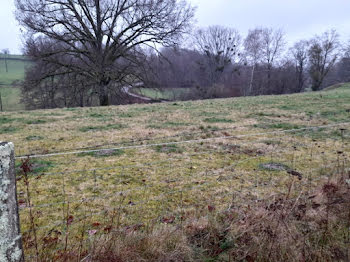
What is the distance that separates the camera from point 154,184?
359 centimetres

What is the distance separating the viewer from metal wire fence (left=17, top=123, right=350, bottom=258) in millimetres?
2569

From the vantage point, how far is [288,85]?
44.0 meters

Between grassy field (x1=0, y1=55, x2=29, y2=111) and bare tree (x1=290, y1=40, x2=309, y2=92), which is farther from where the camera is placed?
bare tree (x1=290, y1=40, x2=309, y2=92)

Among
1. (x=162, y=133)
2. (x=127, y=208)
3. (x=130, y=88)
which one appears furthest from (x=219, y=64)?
(x=127, y=208)

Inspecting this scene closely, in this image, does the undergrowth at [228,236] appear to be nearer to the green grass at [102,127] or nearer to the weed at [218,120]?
the green grass at [102,127]

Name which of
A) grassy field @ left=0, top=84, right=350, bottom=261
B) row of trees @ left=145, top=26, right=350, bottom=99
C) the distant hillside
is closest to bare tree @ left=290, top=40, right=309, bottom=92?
row of trees @ left=145, top=26, right=350, bottom=99

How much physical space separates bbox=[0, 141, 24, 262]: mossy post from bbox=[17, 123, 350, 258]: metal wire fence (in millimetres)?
419

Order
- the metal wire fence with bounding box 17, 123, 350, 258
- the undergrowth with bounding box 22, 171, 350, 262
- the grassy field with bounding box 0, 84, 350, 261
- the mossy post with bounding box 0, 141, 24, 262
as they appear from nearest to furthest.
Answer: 1. the mossy post with bounding box 0, 141, 24, 262
2. the undergrowth with bounding box 22, 171, 350, 262
3. the metal wire fence with bounding box 17, 123, 350, 258
4. the grassy field with bounding box 0, 84, 350, 261

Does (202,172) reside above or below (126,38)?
below

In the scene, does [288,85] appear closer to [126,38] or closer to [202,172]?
[126,38]

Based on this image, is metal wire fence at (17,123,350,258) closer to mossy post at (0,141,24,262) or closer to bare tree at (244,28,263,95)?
mossy post at (0,141,24,262)

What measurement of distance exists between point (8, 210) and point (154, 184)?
2.41 m

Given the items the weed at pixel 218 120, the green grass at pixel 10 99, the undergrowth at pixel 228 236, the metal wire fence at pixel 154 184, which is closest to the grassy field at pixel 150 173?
the metal wire fence at pixel 154 184

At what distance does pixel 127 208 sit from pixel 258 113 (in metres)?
8.69
